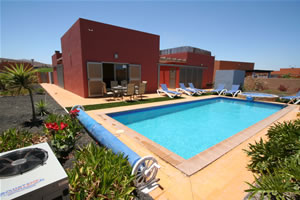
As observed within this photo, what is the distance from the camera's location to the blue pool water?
4719 millimetres

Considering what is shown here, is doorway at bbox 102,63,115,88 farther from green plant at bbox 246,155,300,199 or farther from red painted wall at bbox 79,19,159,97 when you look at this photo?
green plant at bbox 246,155,300,199

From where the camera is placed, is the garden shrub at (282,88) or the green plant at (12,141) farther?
the garden shrub at (282,88)

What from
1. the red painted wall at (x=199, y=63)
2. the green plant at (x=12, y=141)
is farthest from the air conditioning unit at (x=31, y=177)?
the red painted wall at (x=199, y=63)

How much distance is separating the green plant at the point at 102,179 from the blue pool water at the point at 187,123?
2.39 metres

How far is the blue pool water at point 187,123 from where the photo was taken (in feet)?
15.5

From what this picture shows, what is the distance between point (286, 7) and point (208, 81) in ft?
36.6

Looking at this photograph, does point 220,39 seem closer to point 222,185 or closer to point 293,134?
point 293,134

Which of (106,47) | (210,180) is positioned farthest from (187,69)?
(210,180)

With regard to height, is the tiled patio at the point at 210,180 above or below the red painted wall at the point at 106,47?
below

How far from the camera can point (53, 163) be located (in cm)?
151

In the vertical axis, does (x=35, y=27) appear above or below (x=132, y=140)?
above

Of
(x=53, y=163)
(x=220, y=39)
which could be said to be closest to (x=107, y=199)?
(x=53, y=163)

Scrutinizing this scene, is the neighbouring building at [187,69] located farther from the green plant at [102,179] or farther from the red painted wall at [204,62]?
the green plant at [102,179]

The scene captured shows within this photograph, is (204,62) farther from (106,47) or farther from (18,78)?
(18,78)
